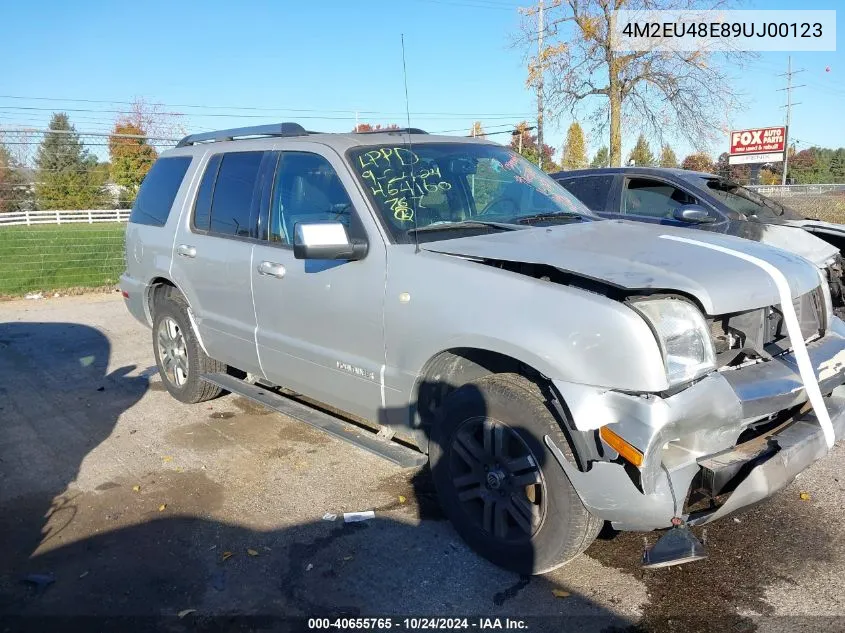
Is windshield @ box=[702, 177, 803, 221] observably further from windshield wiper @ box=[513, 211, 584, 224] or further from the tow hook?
the tow hook

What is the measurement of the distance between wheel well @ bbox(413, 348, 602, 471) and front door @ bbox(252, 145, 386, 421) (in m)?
0.30

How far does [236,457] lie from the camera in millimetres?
4727

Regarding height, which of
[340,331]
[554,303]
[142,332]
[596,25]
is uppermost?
[596,25]

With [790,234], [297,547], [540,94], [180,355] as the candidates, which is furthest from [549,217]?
[540,94]

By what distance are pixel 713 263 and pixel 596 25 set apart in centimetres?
1194

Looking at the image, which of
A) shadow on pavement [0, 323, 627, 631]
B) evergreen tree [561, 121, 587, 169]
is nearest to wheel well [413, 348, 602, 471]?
shadow on pavement [0, 323, 627, 631]

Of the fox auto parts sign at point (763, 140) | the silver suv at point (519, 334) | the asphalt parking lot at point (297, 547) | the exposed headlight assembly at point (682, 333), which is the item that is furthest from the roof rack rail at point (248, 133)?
the fox auto parts sign at point (763, 140)

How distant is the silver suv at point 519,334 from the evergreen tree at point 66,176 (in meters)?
9.10

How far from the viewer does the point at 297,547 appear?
354 cm

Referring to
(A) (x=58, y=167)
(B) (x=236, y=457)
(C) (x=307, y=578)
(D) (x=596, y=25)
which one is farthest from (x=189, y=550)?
(D) (x=596, y=25)

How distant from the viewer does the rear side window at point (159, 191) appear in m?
5.52

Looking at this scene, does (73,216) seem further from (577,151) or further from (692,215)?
(577,151)

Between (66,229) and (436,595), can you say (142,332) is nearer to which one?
(66,229)

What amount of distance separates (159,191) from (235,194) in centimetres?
130
